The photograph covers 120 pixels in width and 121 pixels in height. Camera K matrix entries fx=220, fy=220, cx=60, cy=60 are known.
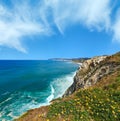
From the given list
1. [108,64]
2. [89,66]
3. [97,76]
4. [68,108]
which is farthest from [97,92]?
[89,66]

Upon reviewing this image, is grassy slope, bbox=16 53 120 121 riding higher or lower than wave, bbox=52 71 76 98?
lower

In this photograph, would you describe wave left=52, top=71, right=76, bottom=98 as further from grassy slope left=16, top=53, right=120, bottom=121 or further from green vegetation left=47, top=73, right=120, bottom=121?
green vegetation left=47, top=73, right=120, bottom=121

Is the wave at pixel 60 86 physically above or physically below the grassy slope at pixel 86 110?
above

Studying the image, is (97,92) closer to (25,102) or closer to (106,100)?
(106,100)

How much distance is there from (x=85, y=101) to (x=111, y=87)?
17.8 feet

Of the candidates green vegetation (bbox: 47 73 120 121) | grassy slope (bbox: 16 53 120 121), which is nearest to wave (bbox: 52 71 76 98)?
grassy slope (bbox: 16 53 120 121)

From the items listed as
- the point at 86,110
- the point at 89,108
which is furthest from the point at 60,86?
the point at 86,110

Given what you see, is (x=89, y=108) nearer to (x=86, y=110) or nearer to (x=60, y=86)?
(x=86, y=110)

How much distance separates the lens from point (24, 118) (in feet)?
59.4

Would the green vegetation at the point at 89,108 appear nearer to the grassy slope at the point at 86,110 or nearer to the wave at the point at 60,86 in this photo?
the grassy slope at the point at 86,110

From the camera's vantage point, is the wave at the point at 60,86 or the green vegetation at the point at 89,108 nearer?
the green vegetation at the point at 89,108

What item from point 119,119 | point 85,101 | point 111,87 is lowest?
point 119,119

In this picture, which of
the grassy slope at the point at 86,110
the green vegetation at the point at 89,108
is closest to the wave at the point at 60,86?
the grassy slope at the point at 86,110

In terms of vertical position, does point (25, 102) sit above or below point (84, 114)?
above
